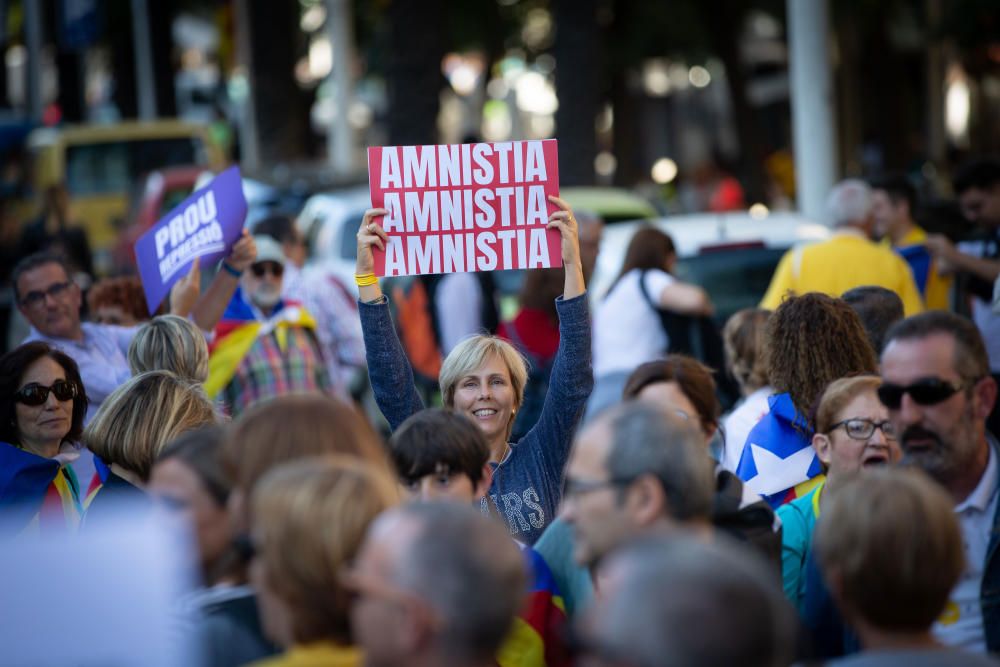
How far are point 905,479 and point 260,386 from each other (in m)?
5.30

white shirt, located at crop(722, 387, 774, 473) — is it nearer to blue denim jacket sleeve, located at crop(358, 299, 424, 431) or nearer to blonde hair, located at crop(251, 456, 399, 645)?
blue denim jacket sleeve, located at crop(358, 299, 424, 431)

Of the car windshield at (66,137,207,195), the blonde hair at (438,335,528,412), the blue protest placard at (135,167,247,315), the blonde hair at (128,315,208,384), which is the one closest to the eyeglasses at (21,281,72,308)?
the blue protest placard at (135,167,247,315)

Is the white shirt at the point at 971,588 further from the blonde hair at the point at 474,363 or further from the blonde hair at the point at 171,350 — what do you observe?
the blonde hair at the point at 171,350

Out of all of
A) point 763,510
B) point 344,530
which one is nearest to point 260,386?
point 763,510

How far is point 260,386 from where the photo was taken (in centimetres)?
831

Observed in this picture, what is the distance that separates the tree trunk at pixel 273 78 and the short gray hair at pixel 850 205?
59.6 feet

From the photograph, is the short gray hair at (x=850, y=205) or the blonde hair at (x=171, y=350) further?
the short gray hair at (x=850, y=205)

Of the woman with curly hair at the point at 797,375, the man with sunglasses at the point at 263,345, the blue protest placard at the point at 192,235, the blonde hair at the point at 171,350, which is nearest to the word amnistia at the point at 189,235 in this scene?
the blue protest placard at the point at 192,235

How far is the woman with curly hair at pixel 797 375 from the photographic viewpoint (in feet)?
18.1

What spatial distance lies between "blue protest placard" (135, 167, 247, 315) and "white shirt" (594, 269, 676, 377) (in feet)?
7.87

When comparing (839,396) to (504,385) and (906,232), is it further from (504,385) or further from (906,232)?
(906,232)

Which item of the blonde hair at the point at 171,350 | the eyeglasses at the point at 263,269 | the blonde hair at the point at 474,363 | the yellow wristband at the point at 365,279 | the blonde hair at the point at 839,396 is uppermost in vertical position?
the eyeglasses at the point at 263,269

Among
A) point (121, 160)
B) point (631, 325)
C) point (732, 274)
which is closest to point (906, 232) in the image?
point (732, 274)

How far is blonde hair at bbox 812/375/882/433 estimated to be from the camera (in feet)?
16.4
